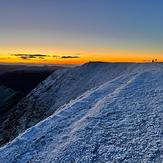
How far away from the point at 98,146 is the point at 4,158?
15.5 feet

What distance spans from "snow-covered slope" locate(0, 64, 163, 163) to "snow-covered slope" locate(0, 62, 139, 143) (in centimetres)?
2372

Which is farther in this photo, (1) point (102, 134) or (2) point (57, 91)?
(2) point (57, 91)

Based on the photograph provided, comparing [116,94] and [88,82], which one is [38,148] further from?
[88,82]

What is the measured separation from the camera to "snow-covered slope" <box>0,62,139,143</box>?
1826 inches

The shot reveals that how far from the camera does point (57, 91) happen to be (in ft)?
177

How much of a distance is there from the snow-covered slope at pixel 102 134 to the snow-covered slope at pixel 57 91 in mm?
23716

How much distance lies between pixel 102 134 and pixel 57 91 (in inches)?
1468

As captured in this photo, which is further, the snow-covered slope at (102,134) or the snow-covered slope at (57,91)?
the snow-covered slope at (57,91)

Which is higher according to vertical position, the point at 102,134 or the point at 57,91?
the point at 102,134

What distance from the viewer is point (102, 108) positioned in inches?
800

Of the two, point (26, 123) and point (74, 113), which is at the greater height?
point (74, 113)

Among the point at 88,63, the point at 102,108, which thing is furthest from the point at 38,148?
the point at 88,63

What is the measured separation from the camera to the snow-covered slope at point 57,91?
4638 cm

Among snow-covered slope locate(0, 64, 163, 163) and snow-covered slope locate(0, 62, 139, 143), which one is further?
snow-covered slope locate(0, 62, 139, 143)
